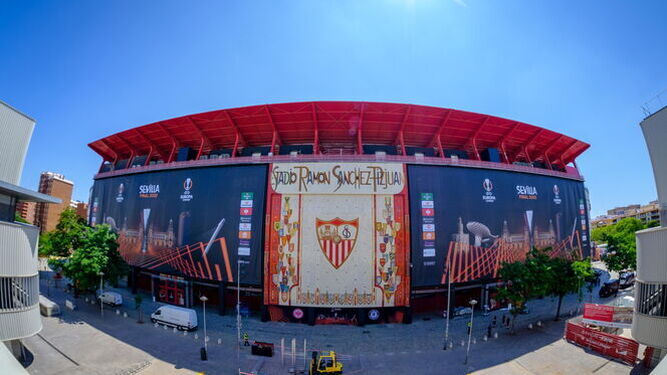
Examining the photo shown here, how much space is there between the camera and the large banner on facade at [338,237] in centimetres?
2600

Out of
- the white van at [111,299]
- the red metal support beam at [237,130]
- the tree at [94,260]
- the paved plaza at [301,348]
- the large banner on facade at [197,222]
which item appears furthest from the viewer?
the red metal support beam at [237,130]

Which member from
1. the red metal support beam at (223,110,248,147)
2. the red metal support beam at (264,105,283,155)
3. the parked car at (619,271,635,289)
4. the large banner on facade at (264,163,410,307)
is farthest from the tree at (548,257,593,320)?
the red metal support beam at (223,110,248,147)

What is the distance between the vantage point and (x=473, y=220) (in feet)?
95.9

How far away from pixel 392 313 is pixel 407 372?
8.93m

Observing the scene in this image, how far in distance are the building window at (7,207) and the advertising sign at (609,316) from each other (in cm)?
4505

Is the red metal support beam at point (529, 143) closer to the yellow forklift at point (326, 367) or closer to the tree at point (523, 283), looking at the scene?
the tree at point (523, 283)

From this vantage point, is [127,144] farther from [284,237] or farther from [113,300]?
[284,237]

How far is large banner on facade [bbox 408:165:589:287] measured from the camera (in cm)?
2748

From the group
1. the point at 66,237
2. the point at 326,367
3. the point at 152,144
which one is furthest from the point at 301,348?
the point at 152,144

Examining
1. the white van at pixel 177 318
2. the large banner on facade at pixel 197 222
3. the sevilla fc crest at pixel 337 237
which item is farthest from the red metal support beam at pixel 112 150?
the sevilla fc crest at pixel 337 237

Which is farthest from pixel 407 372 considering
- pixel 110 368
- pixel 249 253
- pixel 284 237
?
pixel 110 368

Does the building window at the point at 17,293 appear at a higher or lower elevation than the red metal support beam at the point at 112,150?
lower

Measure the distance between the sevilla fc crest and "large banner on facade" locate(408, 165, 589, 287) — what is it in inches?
254

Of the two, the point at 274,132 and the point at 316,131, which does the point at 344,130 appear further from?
the point at 274,132
